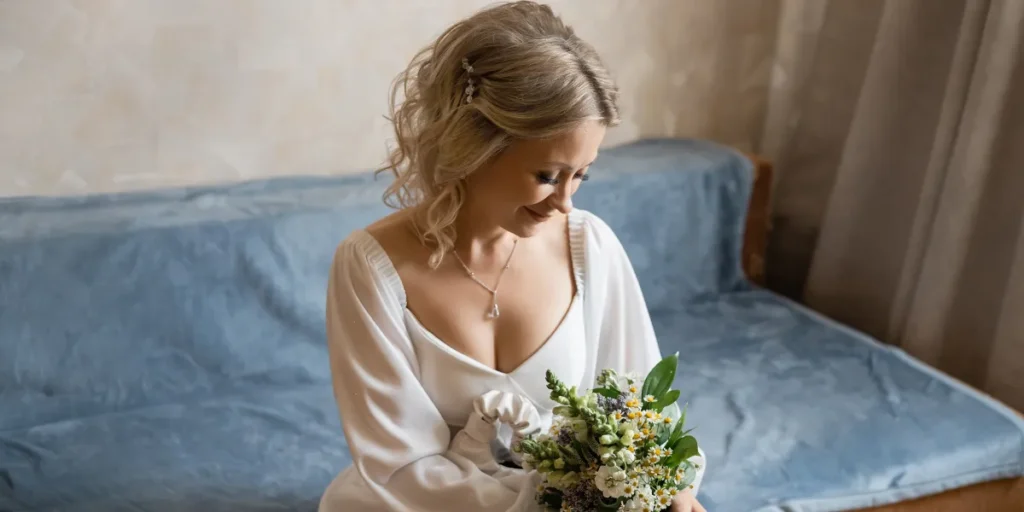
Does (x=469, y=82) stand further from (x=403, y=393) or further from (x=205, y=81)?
(x=205, y=81)

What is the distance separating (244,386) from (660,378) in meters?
1.08

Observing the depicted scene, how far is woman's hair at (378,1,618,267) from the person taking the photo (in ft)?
3.74

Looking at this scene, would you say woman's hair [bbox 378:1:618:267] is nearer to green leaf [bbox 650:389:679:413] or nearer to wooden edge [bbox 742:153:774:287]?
green leaf [bbox 650:389:679:413]

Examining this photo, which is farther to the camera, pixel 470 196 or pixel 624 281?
pixel 624 281

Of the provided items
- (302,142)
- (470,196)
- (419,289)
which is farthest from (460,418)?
(302,142)

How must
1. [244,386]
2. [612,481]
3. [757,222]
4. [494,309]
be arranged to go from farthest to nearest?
[757,222] → [244,386] → [494,309] → [612,481]

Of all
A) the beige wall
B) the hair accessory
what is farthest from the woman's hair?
the beige wall

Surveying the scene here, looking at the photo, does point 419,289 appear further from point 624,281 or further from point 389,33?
point 389,33

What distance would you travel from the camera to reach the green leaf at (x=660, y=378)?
1.19 meters

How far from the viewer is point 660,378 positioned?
120cm

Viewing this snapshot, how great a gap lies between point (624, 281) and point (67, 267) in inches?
42.7

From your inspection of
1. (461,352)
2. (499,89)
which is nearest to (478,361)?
(461,352)

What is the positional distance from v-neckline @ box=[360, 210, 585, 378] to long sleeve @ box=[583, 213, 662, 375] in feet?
0.08

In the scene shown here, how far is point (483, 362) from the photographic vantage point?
4.42 feet
